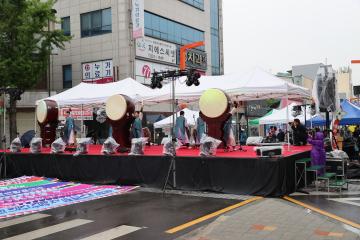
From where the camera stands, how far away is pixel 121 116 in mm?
14578

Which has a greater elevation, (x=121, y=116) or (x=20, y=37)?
(x=20, y=37)

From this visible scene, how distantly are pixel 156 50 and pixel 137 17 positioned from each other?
352 cm

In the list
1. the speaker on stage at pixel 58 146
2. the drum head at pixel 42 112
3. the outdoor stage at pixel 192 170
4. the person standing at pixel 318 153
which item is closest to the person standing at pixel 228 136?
the outdoor stage at pixel 192 170

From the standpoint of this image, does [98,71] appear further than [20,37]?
Yes

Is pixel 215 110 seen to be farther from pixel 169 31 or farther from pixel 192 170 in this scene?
pixel 169 31

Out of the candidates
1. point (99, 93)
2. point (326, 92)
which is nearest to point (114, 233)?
point (326, 92)

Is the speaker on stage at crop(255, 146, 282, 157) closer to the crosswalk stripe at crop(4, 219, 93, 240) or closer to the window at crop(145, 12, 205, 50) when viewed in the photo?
the crosswalk stripe at crop(4, 219, 93, 240)

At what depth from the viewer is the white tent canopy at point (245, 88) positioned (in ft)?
45.5

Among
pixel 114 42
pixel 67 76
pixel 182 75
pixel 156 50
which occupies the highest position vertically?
pixel 114 42

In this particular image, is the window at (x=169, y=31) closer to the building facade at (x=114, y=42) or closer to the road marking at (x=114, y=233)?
the building facade at (x=114, y=42)

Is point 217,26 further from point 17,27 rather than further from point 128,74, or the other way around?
point 17,27

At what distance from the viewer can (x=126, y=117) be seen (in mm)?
14680

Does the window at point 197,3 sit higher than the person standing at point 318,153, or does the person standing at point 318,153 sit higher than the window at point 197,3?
the window at point 197,3

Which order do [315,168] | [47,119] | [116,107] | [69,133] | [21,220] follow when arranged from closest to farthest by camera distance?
1. [21,220]
2. [315,168]
3. [116,107]
4. [69,133]
5. [47,119]
